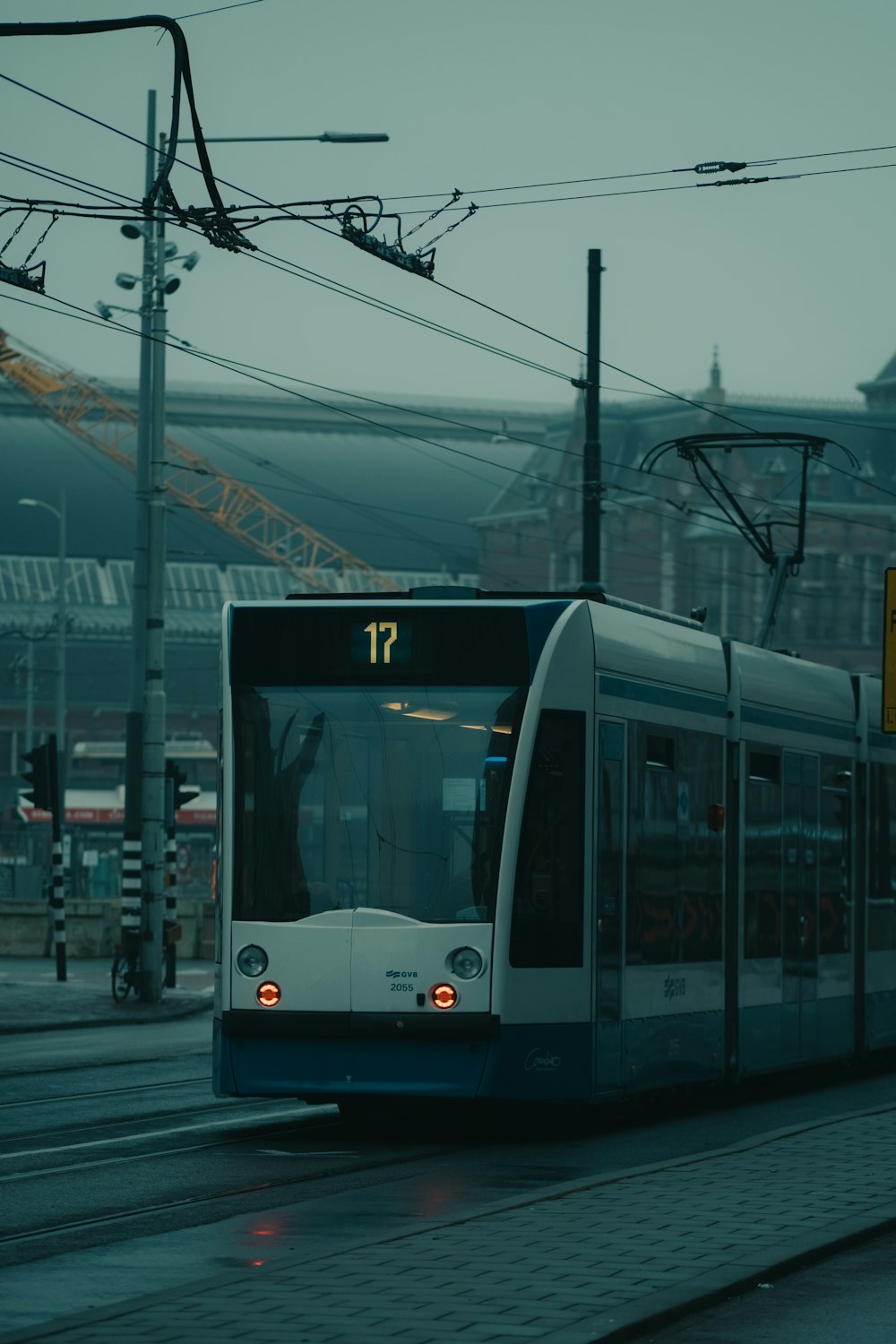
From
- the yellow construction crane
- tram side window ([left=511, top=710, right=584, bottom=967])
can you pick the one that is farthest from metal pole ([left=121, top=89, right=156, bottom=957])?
the yellow construction crane

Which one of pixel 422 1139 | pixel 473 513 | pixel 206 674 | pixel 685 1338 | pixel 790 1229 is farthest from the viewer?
pixel 473 513

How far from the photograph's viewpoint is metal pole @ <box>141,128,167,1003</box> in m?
26.8

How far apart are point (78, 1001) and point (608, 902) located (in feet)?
51.2

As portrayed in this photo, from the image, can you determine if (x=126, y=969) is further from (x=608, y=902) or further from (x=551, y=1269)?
(x=551, y=1269)

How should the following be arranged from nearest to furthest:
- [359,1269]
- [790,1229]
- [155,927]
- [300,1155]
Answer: [359,1269] → [790,1229] → [300,1155] → [155,927]

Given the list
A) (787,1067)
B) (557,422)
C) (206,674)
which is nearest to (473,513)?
(557,422)

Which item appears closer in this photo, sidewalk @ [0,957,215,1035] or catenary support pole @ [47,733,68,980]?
sidewalk @ [0,957,215,1035]

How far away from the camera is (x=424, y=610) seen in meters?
12.9

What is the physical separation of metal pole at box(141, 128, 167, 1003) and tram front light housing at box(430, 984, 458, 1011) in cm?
Result: 1438

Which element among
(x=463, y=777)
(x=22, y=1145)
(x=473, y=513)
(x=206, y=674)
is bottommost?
(x=22, y=1145)

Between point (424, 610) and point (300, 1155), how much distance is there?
296 cm

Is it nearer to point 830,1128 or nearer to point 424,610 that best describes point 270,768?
point 424,610

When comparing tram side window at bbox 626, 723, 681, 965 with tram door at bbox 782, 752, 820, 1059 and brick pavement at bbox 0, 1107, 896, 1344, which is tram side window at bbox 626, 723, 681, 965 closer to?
tram door at bbox 782, 752, 820, 1059

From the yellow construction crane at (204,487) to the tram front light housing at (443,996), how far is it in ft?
215
